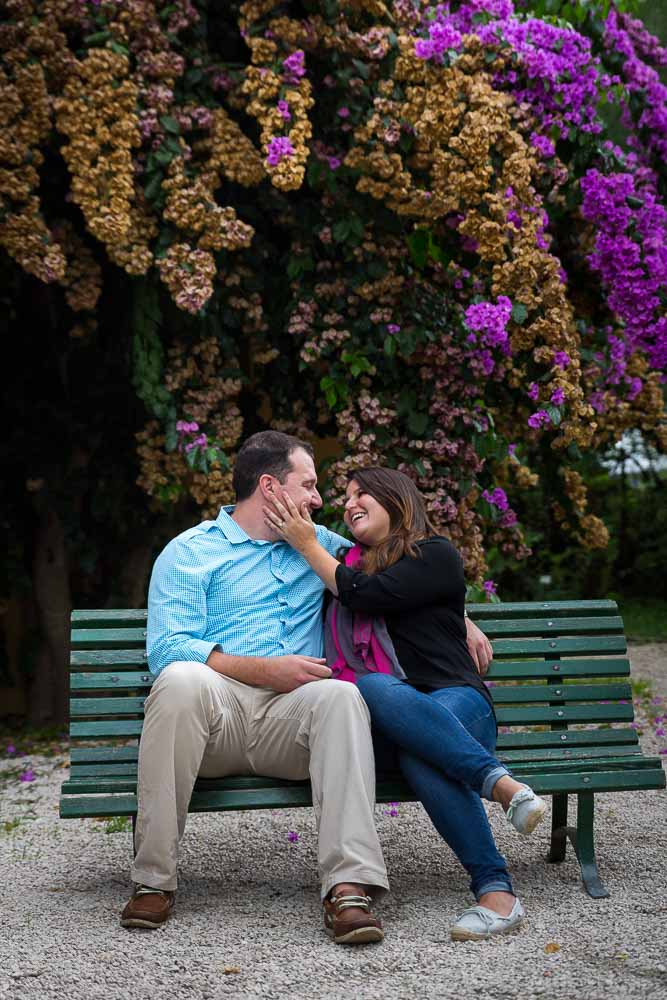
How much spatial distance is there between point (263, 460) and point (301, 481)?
13 centimetres

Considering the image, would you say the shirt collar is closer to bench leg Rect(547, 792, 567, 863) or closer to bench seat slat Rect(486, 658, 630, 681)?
bench seat slat Rect(486, 658, 630, 681)

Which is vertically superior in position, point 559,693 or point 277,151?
point 277,151

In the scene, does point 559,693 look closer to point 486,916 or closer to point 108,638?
point 486,916

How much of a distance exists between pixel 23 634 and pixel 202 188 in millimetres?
3030

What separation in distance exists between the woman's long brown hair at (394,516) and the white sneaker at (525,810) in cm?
72

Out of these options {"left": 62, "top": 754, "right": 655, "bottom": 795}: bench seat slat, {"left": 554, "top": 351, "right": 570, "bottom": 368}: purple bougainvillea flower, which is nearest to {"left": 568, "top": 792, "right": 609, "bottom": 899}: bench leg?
{"left": 62, "top": 754, "right": 655, "bottom": 795}: bench seat slat

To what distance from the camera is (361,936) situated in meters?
2.89

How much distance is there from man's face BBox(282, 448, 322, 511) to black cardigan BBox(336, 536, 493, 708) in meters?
0.27

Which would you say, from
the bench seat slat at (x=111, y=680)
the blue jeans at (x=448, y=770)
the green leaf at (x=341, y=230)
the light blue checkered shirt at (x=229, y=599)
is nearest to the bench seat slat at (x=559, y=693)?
the blue jeans at (x=448, y=770)

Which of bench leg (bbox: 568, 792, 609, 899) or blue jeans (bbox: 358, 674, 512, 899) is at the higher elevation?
blue jeans (bbox: 358, 674, 512, 899)

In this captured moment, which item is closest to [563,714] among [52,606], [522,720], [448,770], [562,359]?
[522,720]

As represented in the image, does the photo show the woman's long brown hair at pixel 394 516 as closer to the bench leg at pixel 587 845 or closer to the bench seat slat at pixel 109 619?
the bench seat slat at pixel 109 619

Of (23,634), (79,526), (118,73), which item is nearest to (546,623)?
(118,73)

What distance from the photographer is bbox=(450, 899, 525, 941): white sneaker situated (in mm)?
2934
